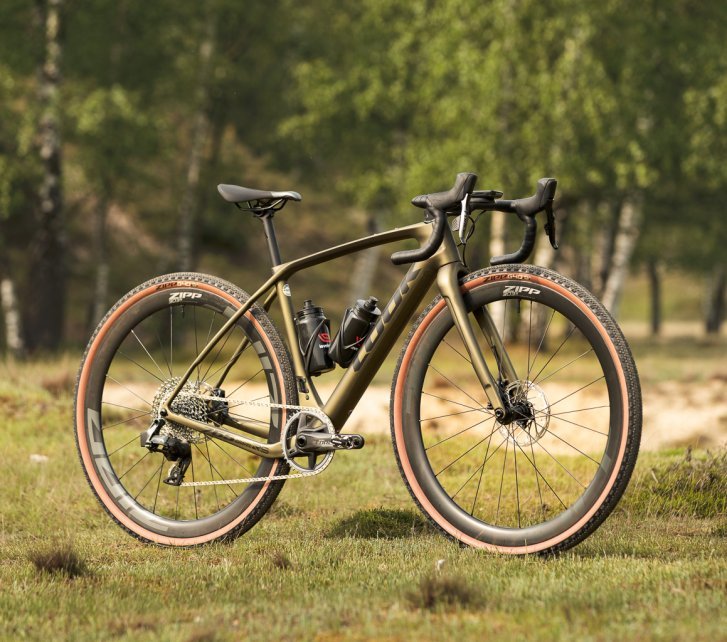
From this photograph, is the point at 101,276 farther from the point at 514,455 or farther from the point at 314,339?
the point at 314,339

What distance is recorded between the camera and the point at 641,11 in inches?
850

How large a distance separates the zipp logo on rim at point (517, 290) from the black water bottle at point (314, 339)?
875mm

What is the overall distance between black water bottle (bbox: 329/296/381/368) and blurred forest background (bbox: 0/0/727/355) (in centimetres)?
1282

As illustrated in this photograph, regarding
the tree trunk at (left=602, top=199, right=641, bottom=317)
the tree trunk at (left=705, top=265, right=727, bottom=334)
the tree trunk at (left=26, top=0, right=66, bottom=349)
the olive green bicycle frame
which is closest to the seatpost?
the olive green bicycle frame

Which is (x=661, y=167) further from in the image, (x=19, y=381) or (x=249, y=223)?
(x=19, y=381)

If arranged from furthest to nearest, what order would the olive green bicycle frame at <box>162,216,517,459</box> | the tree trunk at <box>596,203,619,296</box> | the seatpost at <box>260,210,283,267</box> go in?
the tree trunk at <box>596,203,619,296</box> → the seatpost at <box>260,210,283,267</box> → the olive green bicycle frame at <box>162,216,517,459</box>

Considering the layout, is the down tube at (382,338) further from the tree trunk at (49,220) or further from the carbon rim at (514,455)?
the tree trunk at (49,220)

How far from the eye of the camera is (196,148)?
961 inches

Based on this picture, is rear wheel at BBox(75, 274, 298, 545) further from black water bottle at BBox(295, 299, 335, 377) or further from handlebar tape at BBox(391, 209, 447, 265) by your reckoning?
handlebar tape at BBox(391, 209, 447, 265)

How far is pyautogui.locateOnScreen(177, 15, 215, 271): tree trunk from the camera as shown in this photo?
77.3ft

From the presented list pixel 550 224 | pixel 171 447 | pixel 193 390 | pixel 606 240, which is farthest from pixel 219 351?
pixel 606 240

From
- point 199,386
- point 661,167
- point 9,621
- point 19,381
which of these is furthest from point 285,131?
point 9,621

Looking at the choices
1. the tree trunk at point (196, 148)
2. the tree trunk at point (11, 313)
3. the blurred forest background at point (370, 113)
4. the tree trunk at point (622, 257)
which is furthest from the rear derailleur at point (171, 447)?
the tree trunk at point (622, 257)

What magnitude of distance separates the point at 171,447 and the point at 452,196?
1760 millimetres
